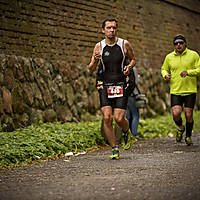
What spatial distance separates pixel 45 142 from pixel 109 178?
297 cm

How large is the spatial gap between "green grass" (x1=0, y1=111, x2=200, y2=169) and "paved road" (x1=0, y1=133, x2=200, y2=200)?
0.48 meters

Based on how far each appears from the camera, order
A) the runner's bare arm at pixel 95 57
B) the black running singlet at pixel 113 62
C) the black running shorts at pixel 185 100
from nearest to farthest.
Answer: the runner's bare arm at pixel 95 57 → the black running singlet at pixel 113 62 → the black running shorts at pixel 185 100

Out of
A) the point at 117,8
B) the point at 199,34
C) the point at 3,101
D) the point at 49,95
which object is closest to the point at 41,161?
the point at 3,101

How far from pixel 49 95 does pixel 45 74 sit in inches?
20.8

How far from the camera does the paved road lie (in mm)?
4336

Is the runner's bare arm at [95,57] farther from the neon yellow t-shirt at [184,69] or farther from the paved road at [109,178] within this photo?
the neon yellow t-shirt at [184,69]

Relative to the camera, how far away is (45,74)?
36.4ft

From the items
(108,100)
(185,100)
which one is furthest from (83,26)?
(108,100)

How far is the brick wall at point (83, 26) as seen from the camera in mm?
10508

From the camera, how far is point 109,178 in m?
5.16

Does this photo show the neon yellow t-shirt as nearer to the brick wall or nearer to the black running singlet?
the black running singlet

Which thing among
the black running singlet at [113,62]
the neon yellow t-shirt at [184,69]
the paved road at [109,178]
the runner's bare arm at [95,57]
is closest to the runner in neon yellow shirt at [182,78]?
the neon yellow t-shirt at [184,69]

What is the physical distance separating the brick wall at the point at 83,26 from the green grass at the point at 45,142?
2.18 meters

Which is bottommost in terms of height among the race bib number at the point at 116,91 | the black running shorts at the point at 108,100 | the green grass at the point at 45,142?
the green grass at the point at 45,142
